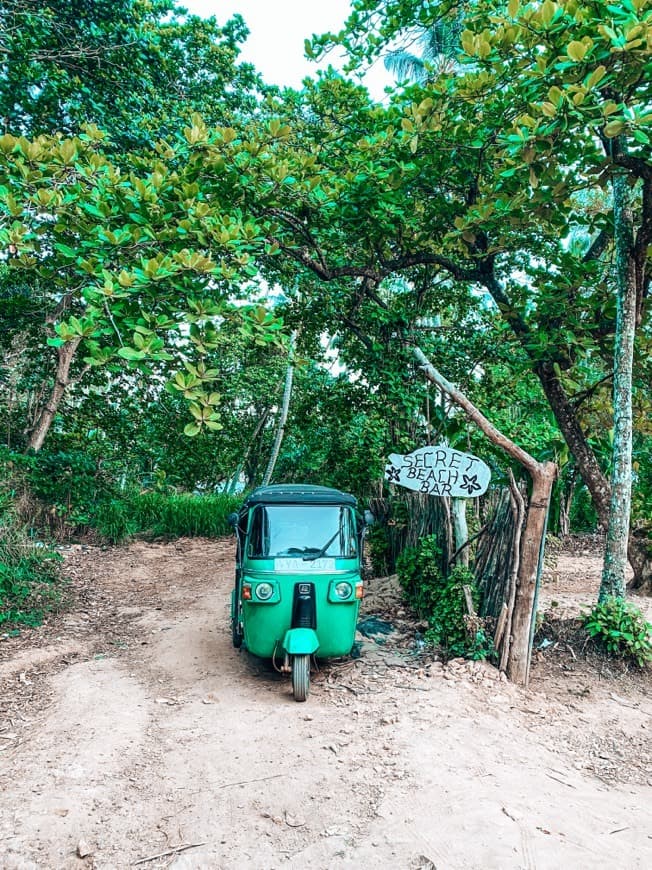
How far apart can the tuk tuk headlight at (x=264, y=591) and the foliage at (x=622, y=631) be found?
10.0ft

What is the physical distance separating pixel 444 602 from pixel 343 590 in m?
1.24

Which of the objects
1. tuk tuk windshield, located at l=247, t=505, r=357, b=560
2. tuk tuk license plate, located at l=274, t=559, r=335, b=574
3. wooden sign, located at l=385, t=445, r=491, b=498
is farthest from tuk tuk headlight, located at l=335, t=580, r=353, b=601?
wooden sign, located at l=385, t=445, r=491, b=498

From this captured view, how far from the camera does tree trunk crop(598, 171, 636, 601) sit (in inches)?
219

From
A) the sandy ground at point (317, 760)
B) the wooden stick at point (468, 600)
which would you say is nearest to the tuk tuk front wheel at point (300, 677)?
the sandy ground at point (317, 760)

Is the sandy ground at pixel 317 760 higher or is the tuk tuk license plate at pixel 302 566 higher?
the tuk tuk license plate at pixel 302 566

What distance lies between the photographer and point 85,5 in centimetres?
823

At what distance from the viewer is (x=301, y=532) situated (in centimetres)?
523

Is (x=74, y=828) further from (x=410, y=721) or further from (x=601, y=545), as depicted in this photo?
(x=601, y=545)

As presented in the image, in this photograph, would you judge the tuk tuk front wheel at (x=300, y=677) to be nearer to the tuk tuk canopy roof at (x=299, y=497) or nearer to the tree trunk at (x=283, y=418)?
the tuk tuk canopy roof at (x=299, y=497)

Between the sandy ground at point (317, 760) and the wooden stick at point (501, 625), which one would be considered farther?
the wooden stick at point (501, 625)

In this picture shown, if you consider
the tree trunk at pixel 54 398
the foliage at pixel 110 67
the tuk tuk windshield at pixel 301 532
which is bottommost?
the tuk tuk windshield at pixel 301 532

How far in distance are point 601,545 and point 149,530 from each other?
10.5 m

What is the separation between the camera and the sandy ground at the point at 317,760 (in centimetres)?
290

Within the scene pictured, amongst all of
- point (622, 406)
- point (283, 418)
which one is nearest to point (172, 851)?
point (622, 406)
